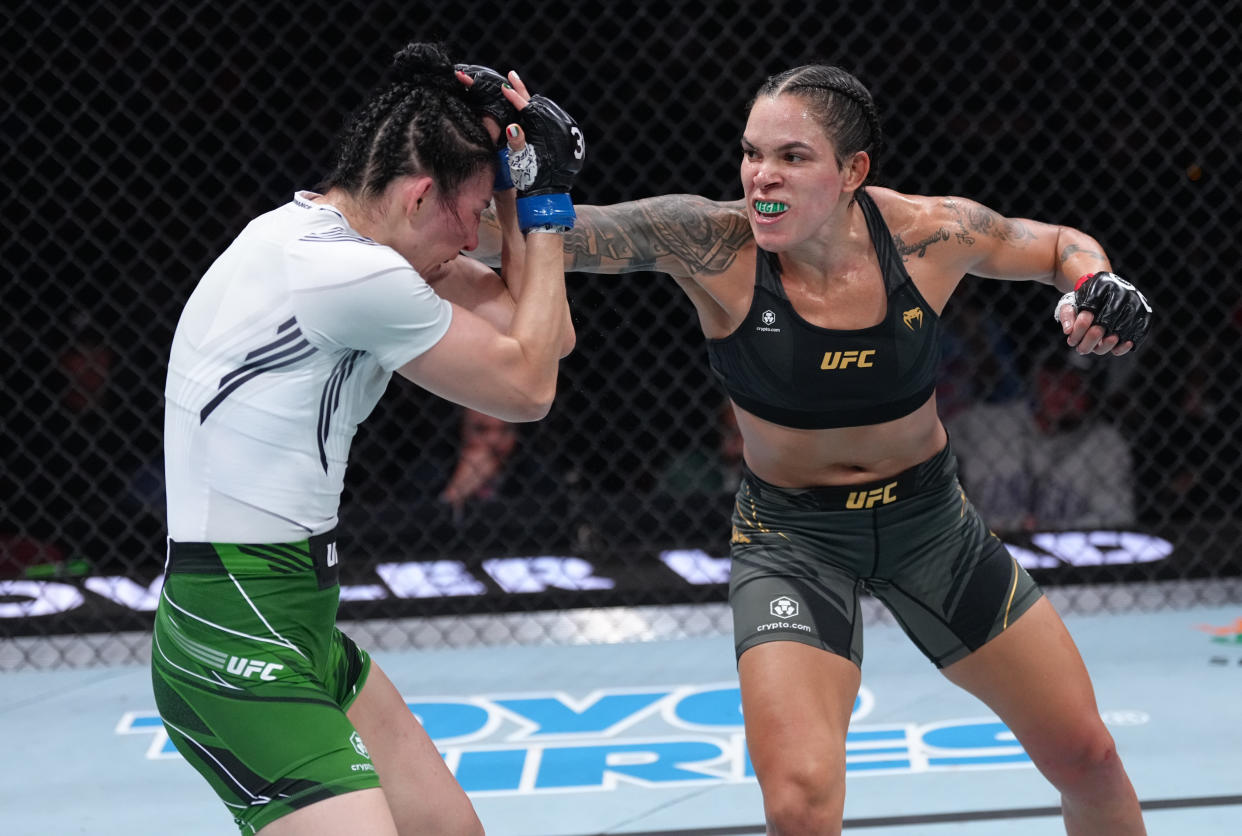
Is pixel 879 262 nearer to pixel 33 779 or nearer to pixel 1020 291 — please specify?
pixel 33 779

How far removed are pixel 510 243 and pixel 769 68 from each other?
10.6 feet

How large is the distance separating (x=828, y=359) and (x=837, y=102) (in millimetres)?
401

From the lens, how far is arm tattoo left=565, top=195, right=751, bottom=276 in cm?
215

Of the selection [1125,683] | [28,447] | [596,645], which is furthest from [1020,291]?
[28,447]

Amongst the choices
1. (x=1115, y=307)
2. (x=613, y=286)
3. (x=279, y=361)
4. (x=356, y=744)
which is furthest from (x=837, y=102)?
(x=613, y=286)

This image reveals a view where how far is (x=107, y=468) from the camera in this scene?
443 cm

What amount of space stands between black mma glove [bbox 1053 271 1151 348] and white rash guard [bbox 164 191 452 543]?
94 cm

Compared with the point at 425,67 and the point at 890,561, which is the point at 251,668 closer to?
the point at 425,67

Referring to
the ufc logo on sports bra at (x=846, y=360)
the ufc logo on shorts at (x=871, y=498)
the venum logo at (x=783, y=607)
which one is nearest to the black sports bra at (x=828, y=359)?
the ufc logo on sports bra at (x=846, y=360)

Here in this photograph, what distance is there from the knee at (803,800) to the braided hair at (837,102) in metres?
0.93

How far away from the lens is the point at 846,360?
2131mm

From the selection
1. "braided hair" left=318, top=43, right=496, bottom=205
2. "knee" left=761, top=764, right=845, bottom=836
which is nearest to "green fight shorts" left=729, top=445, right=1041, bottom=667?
"knee" left=761, top=764, right=845, bottom=836

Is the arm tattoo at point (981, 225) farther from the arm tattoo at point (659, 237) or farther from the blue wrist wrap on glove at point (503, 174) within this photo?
the blue wrist wrap on glove at point (503, 174)

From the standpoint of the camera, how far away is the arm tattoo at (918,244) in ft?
7.25
